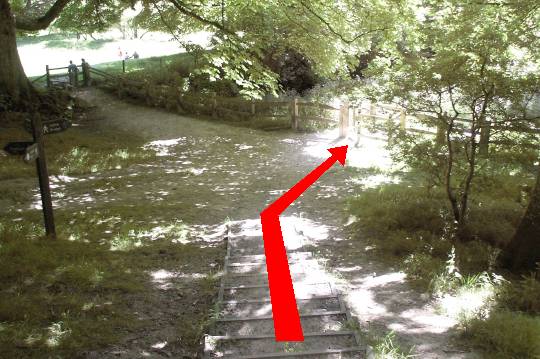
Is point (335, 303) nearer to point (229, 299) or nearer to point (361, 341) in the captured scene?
point (361, 341)

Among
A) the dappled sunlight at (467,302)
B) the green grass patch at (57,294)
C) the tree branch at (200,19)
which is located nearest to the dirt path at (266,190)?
the dappled sunlight at (467,302)

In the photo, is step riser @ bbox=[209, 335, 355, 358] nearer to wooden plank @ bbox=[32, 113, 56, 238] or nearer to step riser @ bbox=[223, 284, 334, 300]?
step riser @ bbox=[223, 284, 334, 300]

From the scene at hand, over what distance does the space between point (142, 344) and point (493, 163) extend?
698cm

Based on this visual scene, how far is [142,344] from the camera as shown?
4.96 m

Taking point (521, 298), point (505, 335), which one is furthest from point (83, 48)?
point (505, 335)

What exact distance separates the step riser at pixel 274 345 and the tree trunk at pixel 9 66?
591 inches

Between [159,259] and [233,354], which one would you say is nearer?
[233,354]

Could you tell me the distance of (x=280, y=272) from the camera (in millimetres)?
6711

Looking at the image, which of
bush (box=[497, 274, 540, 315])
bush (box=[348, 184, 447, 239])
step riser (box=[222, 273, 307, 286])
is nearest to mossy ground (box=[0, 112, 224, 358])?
step riser (box=[222, 273, 307, 286])

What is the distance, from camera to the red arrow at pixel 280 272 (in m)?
5.09

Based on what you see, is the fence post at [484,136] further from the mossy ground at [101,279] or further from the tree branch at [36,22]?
the tree branch at [36,22]

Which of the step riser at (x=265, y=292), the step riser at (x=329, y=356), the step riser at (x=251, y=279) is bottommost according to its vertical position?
the step riser at (x=251, y=279)

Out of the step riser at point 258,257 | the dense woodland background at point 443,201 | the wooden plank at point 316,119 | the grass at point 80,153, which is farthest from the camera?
the wooden plank at point 316,119

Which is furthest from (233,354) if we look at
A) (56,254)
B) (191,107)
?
(191,107)
